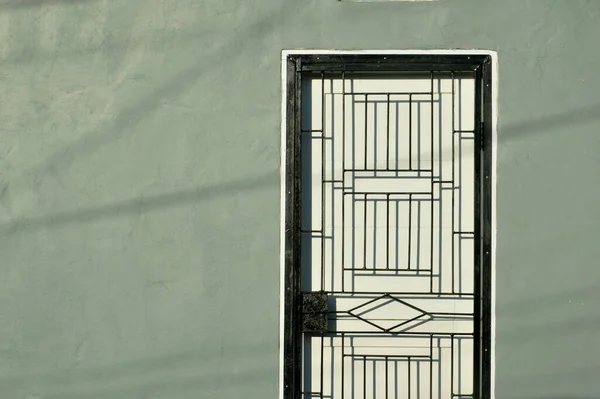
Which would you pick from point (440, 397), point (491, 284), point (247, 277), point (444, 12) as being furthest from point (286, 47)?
point (440, 397)

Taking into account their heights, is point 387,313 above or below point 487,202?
below

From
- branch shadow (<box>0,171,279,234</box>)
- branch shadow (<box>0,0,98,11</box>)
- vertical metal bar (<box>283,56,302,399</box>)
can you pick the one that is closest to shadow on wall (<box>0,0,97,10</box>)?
branch shadow (<box>0,0,98,11</box>)

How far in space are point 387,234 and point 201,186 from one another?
1.01 metres

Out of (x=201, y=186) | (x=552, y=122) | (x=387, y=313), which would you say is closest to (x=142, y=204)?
(x=201, y=186)

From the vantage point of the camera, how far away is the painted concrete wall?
14.1 feet

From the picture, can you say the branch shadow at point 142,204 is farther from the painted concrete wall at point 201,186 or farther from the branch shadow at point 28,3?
the branch shadow at point 28,3

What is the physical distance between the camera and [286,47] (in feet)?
14.3

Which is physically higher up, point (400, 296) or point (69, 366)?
point (400, 296)

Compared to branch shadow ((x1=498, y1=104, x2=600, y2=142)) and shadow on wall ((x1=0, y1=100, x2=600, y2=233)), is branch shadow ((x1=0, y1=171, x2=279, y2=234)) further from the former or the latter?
branch shadow ((x1=498, y1=104, x2=600, y2=142))

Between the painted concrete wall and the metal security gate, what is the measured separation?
0.61 feet

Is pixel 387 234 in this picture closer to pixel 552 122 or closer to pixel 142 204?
pixel 552 122

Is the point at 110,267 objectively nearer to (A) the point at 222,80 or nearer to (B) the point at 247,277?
(B) the point at 247,277

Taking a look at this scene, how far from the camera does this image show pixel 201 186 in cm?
436

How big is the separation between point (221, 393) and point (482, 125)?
6.36 ft
